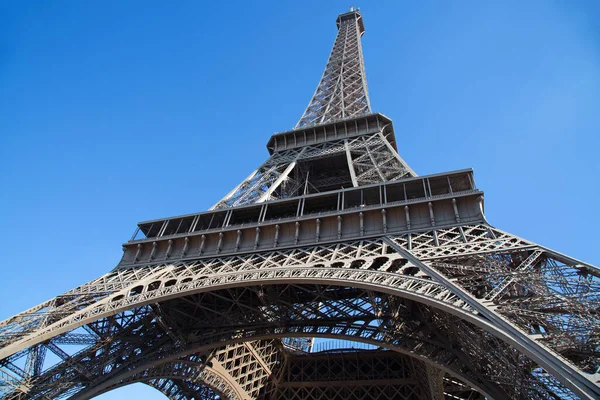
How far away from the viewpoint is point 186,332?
1917 cm

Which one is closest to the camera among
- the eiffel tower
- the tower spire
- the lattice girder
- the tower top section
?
the eiffel tower

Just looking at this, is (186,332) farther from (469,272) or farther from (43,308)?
(469,272)

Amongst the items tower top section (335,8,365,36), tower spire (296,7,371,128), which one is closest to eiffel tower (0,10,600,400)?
tower spire (296,7,371,128)

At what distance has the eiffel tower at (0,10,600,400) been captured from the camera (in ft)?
35.0

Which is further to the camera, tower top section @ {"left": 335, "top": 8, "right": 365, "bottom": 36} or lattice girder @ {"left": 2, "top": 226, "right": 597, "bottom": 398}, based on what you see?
tower top section @ {"left": 335, "top": 8, "right": 365, "bottom": 36}

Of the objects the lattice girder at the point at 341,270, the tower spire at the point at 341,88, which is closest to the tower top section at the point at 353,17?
the tower spire at the point at 341,88

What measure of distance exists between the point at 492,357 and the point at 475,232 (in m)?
4.99

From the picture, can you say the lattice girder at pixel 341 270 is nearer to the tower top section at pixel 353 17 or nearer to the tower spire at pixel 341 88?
the tower spire at pixel 341 88

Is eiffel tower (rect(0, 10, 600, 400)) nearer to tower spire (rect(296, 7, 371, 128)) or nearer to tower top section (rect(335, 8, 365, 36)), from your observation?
tower spire (rect(296, 7, 371, 128))

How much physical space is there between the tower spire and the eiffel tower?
9044 mm

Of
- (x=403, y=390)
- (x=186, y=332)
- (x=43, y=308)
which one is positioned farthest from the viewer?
(x=403, y=390)

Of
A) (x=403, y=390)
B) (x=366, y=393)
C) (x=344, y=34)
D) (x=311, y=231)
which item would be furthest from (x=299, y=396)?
(x=344, y=34)

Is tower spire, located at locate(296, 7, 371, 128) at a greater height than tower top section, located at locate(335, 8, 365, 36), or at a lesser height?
lesser

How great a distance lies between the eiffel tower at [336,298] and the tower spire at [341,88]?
904 centimetres
